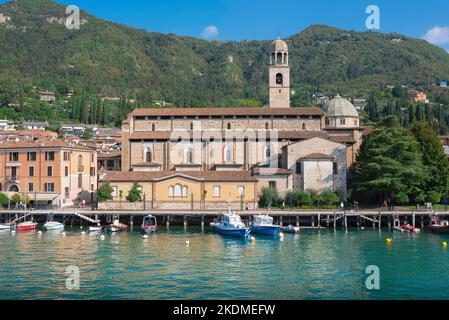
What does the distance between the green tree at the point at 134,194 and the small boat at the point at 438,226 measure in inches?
1256

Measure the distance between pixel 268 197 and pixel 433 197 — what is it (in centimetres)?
1885

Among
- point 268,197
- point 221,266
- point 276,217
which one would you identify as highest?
point 268,197

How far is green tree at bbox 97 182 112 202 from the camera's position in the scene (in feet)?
209

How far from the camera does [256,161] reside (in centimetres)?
7469

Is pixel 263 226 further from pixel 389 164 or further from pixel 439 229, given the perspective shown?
pixel 389 164

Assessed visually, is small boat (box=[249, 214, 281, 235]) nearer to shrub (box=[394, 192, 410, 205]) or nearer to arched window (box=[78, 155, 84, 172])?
shrub (box=[394, 192, 410, 205])

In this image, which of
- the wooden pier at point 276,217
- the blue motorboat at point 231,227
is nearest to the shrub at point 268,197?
the wooden pier at point 276,217

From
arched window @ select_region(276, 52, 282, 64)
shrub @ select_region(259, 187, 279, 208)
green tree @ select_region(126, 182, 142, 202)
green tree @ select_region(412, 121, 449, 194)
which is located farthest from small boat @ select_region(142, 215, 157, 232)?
arched window @ select_region(276, 52, 282, 64)

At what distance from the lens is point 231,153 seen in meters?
75.1

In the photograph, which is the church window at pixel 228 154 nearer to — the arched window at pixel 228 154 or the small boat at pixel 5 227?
the arched window at pixel 228 154

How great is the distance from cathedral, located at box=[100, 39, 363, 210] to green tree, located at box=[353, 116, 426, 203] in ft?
11.9

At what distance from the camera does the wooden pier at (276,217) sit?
5847 centimetres

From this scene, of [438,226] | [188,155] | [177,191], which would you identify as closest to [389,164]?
[438,226]
